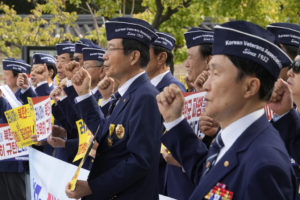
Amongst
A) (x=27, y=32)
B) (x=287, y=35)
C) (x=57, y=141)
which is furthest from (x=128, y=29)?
(x=27, y=32)

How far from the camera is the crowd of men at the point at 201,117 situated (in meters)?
2.01

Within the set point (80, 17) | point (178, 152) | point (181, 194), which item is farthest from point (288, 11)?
point (80, 17)

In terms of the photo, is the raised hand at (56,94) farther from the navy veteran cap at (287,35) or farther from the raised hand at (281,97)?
the raised hand at (281,97)

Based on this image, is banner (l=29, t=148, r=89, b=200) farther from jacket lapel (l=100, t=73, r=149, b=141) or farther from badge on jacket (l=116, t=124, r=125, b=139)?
badge on jacket (l=116, t=124, r=125, b=139)

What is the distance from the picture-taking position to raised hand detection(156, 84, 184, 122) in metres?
2.42

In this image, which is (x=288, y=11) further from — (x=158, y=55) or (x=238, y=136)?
(x=238, y=136)

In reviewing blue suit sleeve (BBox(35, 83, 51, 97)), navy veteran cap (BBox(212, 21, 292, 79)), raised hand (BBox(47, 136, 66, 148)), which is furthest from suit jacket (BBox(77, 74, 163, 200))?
blue suit sleeve (BBox(35, 83, 51, 97))

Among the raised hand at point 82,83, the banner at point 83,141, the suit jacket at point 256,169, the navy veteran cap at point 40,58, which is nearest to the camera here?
the suit jacket at point 256,169

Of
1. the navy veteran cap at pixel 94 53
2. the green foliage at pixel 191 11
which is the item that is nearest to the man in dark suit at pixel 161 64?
the navy veteran cap at pixel 94 53

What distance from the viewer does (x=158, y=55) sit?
476cm

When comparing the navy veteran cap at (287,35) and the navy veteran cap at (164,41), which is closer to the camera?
the navy veteran cap at (287,35)

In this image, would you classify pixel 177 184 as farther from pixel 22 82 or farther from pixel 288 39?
pixel 22 82

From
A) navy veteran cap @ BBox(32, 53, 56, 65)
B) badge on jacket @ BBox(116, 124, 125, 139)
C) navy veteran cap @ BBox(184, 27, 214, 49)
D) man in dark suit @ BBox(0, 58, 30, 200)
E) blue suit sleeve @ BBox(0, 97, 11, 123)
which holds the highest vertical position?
navy veteran cap @ BBox(184, 27, 214, 49)

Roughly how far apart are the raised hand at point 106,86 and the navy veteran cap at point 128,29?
47.9 inches
